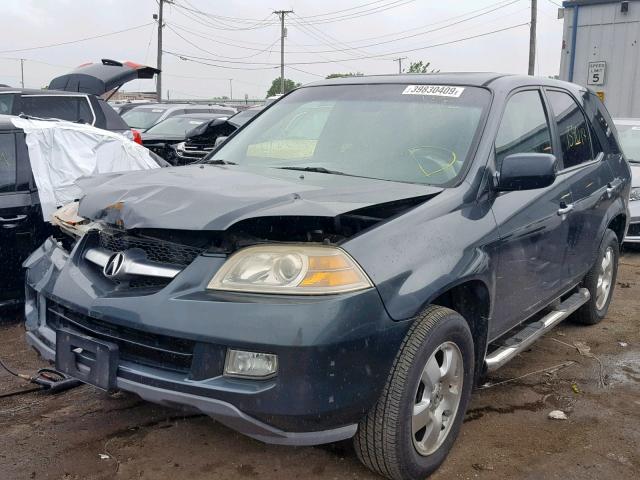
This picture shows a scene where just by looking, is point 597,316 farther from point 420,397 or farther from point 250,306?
point 250,306

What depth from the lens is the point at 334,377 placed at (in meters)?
2.41

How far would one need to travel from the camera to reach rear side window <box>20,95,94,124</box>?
26.8ft

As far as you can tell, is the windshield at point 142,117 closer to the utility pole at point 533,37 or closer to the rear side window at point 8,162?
the rear side window at point 8,162

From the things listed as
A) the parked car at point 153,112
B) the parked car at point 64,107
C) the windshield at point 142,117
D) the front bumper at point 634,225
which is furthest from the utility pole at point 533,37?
the parked car at point 64,107

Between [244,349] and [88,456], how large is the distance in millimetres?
1195

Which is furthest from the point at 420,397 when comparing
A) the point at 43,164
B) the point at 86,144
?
the point at 86,144

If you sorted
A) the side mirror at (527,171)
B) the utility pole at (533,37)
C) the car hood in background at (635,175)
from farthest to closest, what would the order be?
the utility pole at (533,37)
the car hood in background at (635,175)
the side mirror at (527,171)

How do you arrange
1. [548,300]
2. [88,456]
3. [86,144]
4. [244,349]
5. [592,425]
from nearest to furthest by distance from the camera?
1. [244,349]
2. [88,456]
3. [592,425]
4. [548,300]
5. [86,144]

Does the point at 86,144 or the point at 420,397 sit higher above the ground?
the point at 86,144

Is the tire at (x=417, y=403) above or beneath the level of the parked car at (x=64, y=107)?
beneath

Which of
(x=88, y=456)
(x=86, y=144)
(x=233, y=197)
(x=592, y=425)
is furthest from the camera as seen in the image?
(x=86, y=144)

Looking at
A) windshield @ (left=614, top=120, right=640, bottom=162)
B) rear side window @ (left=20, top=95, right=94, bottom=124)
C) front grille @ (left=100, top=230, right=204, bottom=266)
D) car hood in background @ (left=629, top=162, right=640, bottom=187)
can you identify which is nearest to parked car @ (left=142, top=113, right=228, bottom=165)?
rear side window @ (left=20, top=95, right=94, bottom=124)

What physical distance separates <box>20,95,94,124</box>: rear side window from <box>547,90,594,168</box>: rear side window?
18.7 ft

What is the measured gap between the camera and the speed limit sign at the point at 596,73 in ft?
34.5
